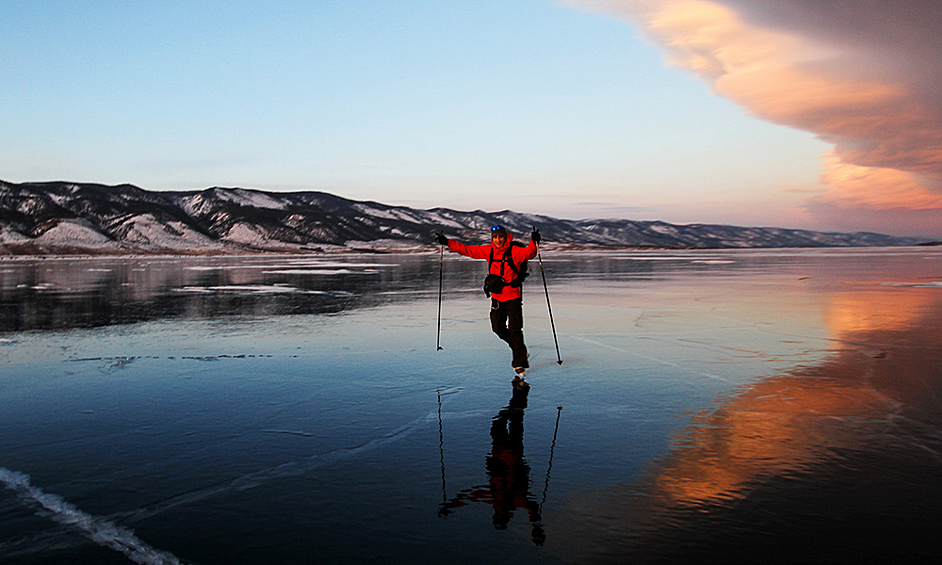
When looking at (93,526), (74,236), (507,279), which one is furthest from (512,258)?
(74,236)

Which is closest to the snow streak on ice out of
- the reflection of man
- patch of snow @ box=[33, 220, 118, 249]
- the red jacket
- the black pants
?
the reflection of man

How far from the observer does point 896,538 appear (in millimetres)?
4066

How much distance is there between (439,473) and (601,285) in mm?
23235

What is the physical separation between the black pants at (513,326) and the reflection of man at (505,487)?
245 cm

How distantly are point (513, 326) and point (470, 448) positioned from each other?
3592mm

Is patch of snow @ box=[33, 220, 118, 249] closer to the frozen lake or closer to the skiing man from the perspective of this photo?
the frozen lake

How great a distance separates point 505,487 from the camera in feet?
16.4

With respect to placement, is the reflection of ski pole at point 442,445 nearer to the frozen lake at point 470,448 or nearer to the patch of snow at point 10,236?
the frozen lake at point 470,448

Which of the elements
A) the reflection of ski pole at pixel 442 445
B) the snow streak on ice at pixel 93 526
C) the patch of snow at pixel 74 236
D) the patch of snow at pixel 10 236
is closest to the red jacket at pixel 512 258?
the reflection of ski pole at pixel 442 445

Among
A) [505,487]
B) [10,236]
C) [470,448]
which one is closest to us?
[505,487]

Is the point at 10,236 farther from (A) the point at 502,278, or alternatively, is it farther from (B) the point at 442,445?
(B) the point at 442,445

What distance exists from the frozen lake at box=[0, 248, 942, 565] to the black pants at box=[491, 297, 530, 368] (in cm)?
41

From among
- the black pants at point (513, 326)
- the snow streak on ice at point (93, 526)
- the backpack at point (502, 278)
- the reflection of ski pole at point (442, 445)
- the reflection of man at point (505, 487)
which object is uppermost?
the backpack at point (502, 278)

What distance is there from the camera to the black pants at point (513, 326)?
917 centimetres
